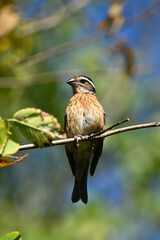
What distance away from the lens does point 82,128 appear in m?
5.27

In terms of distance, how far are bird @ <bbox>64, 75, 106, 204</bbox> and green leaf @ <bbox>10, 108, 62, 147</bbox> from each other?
2267 mm

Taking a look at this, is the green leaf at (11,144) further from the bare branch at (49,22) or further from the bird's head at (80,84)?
the bird's head at (80,84)

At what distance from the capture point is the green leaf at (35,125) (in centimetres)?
258

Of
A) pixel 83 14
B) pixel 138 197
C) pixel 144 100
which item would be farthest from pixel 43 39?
pixel 138 197

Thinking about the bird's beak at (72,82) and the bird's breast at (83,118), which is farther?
the bird's beak at (72,82)

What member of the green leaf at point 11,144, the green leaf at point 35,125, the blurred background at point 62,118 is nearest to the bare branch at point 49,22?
the blurred background at point 62,118

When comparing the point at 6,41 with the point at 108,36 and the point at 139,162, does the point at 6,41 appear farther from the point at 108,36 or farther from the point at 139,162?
the point at 139,162

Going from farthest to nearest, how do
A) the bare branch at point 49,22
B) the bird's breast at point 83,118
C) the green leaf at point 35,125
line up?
the bare branch at point 49,22 → the bird's breast at point 83,118 → the green leaf at point 35,125

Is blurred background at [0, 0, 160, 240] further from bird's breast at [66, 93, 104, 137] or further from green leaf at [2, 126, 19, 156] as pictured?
green leaf at [2, 126, 19, 156]

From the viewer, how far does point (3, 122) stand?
2.42 metres

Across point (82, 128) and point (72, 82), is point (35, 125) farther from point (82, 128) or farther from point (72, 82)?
point (72, 82)

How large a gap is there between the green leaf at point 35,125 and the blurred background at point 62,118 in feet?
8.99

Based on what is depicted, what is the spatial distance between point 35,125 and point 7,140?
0.24 m

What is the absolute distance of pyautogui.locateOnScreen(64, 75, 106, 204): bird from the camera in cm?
531
